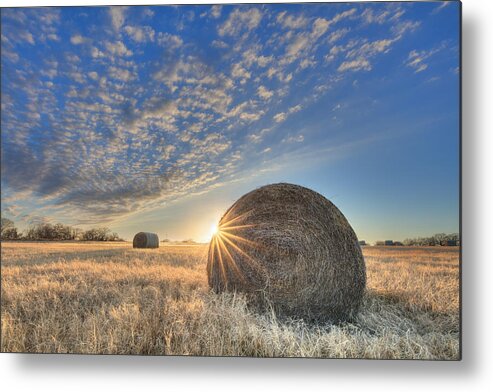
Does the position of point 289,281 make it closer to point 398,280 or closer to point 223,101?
point 398,280

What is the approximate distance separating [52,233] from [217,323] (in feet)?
5.65

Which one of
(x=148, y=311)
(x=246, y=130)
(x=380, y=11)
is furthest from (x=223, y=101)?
(x=148, y=311)

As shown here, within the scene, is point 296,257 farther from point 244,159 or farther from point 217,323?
point 244,159

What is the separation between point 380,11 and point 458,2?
0.60 meters

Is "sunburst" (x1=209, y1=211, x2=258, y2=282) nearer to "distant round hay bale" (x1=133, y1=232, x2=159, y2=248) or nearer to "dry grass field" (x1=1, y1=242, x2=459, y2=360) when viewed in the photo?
"dry grass field" (x1=1, y1=242, x2=459, y2=360)

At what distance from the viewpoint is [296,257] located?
119 inches

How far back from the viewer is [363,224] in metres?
3.13

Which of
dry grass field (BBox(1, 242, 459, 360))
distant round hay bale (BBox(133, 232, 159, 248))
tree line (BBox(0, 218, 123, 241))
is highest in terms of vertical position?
tree line (BBox(0, 218, 123, 241))

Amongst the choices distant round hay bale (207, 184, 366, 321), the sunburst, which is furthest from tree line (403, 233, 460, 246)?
the sunburst

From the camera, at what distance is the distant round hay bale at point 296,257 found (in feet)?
9.80

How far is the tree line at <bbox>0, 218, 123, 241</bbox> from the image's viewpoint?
307 cm

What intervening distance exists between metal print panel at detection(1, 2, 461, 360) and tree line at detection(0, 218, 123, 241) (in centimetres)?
1

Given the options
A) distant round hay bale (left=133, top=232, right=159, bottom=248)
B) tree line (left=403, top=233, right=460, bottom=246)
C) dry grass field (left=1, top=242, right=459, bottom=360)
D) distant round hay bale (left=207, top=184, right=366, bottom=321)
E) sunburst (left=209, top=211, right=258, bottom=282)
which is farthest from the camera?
distant round hay bale (left=133, top=232, right=159, bottom=248)

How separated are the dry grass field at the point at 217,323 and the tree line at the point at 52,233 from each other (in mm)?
126
